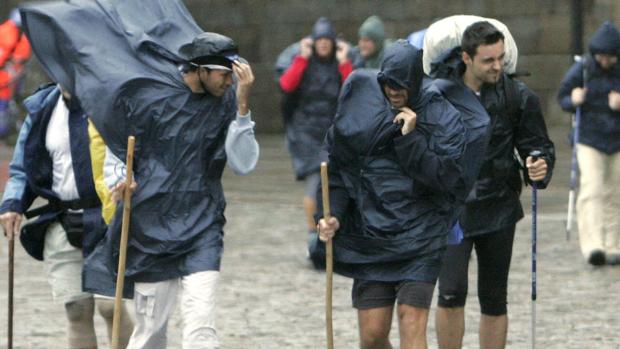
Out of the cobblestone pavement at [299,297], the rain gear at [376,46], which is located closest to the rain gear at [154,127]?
the cobblestone pavement at [299,297]

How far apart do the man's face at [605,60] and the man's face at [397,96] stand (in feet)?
18.6

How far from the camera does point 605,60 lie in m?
12.8

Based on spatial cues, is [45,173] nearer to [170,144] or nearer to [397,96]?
[170,144]

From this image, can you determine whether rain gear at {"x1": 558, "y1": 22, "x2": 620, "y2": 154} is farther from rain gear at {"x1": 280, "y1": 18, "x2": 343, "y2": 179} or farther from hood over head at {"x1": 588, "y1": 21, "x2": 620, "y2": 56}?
rain gear at {"x1": 280, "y1": 18, "x2": 343, "y2": 179}

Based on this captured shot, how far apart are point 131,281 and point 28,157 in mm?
1011

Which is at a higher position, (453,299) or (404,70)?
(404,70)

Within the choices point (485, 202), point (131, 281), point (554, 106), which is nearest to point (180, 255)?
point (131, 281)

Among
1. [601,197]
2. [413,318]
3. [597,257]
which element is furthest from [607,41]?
[413,318]

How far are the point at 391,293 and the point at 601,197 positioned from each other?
5648 mm

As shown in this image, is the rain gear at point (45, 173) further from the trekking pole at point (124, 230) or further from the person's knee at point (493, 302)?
the person's knee at point (493, 302)

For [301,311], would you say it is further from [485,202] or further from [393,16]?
[393,16]

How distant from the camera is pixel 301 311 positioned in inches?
419

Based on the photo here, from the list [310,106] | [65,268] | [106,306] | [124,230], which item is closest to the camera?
[124,230]

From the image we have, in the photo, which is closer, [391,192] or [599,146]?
[391,192]
